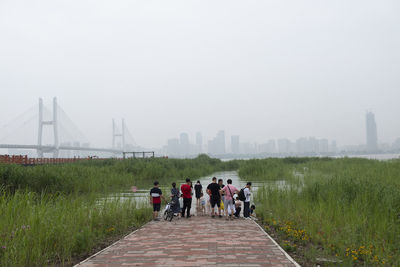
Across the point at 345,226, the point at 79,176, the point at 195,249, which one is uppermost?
the point at 79,176

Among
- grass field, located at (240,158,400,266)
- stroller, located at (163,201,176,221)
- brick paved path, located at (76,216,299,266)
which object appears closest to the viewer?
brick paved path, located at (76,216,299,266)

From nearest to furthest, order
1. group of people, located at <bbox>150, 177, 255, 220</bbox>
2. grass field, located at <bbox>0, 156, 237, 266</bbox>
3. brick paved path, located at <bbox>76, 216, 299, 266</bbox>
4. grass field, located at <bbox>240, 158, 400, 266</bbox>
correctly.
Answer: brick paved path, located at <bbox>76, 216, 299, 266</bbox>
grass field, located at <bbox>0, 156, 237, 266</bbox>
grass field, located at <bbox>240, 158, 400, 266</bbox>
group of people, located at <bbox>150, 177, 255, 220</bbox>

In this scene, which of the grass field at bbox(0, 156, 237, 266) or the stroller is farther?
the stroller

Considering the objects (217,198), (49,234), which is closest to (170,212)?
(217,198)

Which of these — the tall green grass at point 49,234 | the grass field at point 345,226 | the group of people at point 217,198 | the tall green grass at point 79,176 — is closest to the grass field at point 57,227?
the tall green grass at point 49,234

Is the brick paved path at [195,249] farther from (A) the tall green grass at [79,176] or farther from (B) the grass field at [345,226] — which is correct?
(A) the tall green grass at [79,176]

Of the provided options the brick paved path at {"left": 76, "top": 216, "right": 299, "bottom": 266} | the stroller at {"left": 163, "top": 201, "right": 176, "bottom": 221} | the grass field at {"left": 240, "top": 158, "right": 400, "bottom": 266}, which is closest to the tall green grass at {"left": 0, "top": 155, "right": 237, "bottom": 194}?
the stroller at {"left": 163, "top": 201, "right": 176, "bottom": 221}

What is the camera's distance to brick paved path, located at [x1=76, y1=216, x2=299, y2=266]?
5926 mm

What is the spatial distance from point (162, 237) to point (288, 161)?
143 feet

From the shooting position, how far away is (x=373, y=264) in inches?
239

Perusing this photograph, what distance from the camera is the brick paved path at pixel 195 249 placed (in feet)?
19.4

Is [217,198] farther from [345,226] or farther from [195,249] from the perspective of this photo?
[195,249]

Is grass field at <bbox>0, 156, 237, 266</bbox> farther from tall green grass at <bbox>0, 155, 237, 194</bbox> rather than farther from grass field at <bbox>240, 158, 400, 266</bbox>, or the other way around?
grass field at <bbox>240, 158, 400, 266</bbox>

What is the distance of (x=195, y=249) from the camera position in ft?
22.0
